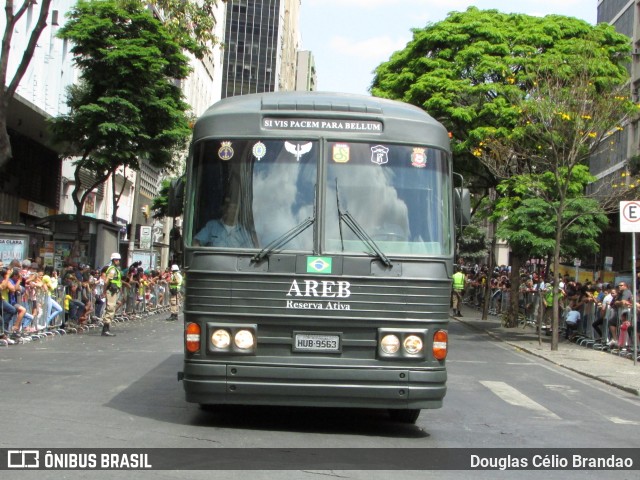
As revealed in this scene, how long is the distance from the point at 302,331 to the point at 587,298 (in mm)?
18859

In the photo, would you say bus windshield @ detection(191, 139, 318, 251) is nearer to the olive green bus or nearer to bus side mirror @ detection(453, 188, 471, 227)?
the olive green bus

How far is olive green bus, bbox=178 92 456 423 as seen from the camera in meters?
9.19

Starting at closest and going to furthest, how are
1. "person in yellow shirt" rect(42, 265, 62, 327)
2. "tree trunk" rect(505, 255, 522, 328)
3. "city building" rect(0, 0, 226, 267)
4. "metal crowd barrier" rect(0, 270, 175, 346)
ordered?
"metal crowd barrier" rect(0, 270, 175, 346) → "person in yellow shirt" rect(42, 265, 62, 327) → "city building" rect(0, 0, 226, 267) → "tree trunk" rect(505, 255, 522, 328)

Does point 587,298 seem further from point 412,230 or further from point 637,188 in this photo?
point 412,230

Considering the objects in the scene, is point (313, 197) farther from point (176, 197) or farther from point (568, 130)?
point (568, 130)

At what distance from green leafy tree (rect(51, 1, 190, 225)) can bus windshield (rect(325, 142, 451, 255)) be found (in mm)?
21643

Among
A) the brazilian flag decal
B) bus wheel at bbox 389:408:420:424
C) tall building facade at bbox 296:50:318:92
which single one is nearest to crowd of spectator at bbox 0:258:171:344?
bus wheel at bbox 389:408:420:424

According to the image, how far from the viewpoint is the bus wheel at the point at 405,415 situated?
10.3 meters

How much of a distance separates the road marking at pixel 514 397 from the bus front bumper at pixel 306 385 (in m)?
3.56

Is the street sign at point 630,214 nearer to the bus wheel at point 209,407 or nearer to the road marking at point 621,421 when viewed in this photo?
the road marking at point 621,421

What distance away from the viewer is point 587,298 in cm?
2661

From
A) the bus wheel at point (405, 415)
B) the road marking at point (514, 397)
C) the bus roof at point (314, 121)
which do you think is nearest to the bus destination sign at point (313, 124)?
the bus roof at point (314, 121)
